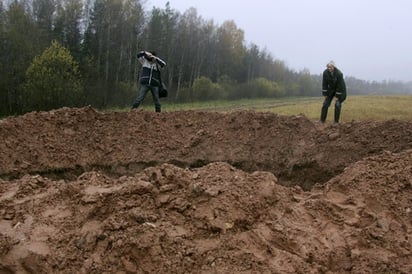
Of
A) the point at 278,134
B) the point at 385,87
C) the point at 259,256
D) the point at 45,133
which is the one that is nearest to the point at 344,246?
the point at 259,256

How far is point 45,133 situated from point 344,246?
20.9 feet

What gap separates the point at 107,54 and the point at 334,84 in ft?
80.6

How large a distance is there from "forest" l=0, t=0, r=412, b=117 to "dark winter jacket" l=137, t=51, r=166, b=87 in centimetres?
1355

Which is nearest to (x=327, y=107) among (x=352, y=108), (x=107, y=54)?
(x=352, y=108)

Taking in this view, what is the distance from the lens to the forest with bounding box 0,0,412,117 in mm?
23531

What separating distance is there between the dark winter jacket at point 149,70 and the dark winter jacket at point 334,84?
3802 mm

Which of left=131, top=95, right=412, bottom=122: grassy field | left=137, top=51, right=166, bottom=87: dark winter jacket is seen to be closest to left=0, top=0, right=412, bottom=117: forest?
left=131, top=95, right=412, bottom=122: grassy field

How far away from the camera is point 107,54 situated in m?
32.7

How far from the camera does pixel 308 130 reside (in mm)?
8836

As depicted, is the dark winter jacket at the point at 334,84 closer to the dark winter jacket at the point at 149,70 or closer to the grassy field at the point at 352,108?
the dark winter jacket at the point at 149,70

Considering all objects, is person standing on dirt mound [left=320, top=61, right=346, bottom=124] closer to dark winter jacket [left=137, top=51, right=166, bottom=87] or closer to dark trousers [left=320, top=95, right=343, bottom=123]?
Answer: dark trousers [left=320, top=95, right=343, bottom=123]

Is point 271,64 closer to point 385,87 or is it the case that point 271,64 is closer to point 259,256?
point 385,87

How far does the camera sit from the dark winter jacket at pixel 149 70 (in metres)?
10.6

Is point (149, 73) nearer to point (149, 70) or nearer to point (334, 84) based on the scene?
point (149, 70)
